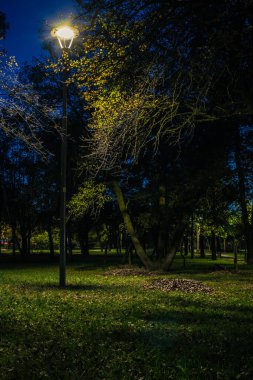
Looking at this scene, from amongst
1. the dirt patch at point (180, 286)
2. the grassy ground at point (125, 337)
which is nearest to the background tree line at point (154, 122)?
the grassy ground at point (125, 337)

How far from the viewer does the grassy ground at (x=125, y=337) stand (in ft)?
20.4

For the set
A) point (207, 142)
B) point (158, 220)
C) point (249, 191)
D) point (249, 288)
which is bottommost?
point (249, 288)

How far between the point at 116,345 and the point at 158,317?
9.54ft

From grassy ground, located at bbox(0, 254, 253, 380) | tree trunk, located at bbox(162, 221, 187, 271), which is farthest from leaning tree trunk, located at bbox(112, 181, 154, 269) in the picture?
grassy ground, located at bbox(0, 254, 253, 380)

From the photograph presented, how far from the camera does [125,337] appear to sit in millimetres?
8180

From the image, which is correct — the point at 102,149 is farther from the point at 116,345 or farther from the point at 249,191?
the point at 249,191

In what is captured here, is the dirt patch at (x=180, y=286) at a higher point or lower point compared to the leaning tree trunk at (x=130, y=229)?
lower

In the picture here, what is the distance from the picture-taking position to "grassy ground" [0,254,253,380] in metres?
6.21

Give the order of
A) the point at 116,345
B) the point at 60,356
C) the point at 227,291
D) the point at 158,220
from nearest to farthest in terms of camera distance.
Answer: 1. the point at 60,356
2. the point at 116,345
3. the point at 227,291
4. the point at 158,220

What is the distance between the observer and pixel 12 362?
21.3ft

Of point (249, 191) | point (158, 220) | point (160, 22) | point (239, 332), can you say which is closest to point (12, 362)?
point (239, 332)

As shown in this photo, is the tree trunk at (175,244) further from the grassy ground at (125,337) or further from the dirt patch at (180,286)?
the grassy ground at (125,337)

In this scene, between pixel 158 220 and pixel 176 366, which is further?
pixel 158 220

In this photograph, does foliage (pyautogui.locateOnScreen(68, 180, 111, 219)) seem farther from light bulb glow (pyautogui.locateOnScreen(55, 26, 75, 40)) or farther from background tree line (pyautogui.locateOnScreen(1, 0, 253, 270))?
light bulb glow (pyautogui.locateOnScreen(55, 26, 75, 40))
